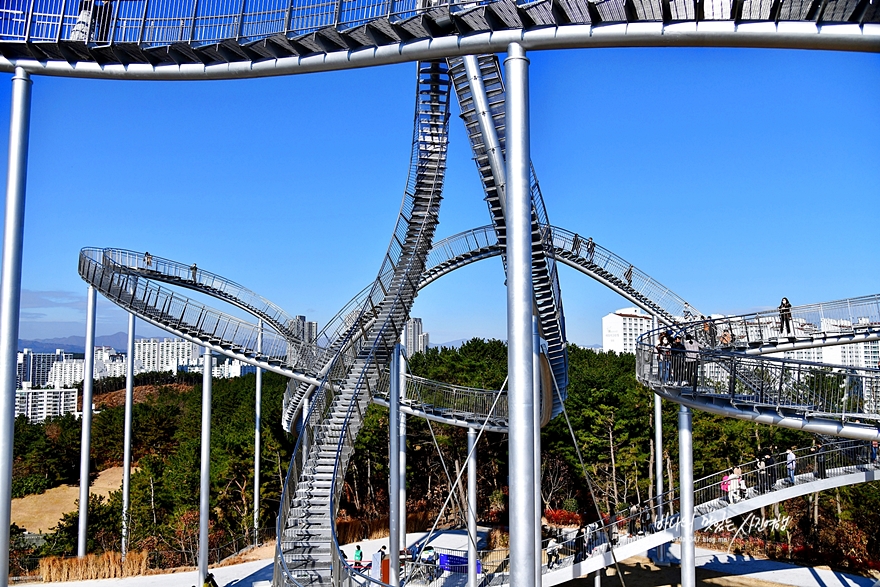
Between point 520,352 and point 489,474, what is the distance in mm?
27497

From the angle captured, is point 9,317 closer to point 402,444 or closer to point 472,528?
point 472,528

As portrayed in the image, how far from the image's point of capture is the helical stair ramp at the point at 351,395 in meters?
10.2

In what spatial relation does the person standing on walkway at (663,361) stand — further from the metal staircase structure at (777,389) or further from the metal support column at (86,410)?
the metal support column at (86,410)

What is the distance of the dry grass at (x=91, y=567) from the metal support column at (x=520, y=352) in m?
15.7

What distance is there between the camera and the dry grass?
18422 millimetres

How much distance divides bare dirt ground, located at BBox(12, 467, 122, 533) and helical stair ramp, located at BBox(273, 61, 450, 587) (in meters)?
29.7

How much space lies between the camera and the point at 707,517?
16812 mm

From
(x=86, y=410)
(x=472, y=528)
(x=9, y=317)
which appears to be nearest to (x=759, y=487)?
(x=472, y=528)

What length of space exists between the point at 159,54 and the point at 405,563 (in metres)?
13.9

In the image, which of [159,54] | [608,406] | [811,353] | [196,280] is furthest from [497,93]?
[811,353]

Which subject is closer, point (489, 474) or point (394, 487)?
point (394, 487)

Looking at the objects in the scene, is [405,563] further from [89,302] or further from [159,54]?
[159,54]

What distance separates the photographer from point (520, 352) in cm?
686

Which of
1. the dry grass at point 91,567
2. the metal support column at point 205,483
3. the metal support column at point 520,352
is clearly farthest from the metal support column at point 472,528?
the metal support column at point 520,352
